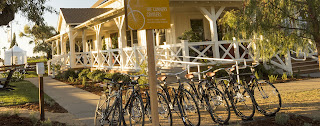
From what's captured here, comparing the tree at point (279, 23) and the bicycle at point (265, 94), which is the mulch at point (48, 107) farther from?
the tree at point (279, 23)

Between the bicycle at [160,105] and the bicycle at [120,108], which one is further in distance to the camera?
the bicycle at [160,105]

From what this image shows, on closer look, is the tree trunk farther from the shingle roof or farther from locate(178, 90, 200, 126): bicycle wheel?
the shingle roof

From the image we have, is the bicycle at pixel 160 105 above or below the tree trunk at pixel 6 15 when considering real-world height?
below

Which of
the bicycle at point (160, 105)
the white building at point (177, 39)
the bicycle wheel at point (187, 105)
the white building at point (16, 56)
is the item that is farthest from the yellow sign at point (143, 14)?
the white building at point (16, 56)

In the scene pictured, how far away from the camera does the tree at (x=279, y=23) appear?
5457 mm

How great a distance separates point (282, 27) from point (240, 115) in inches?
89.7

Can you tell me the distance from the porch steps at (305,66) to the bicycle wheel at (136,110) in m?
9.37

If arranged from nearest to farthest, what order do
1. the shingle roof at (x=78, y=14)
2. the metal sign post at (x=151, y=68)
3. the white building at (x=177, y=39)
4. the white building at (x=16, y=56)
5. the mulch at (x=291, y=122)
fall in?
the metal sign post at (x=151, y=68), the mulch at (x=291, y=122), the white building at (x=177, y=39), the shingle roof at (x=78, y=14), the white building at (x=16, y=56)

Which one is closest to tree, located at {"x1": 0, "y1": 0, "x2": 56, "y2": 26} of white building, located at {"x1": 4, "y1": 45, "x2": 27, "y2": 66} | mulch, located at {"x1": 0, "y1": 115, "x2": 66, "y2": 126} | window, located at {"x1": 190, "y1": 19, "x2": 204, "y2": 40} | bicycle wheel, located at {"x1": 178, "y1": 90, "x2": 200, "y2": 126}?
mulch, located at {"x1": 0, "y1": 115, "x2": 66, "y2": 126}

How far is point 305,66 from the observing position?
12141 millimetres

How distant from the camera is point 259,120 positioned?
16.1 ft

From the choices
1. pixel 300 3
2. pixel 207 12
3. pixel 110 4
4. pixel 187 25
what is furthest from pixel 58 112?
pixel 110 4

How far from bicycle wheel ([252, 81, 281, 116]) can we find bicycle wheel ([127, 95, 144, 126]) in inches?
94.4

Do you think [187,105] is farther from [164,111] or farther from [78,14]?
[78,14]
